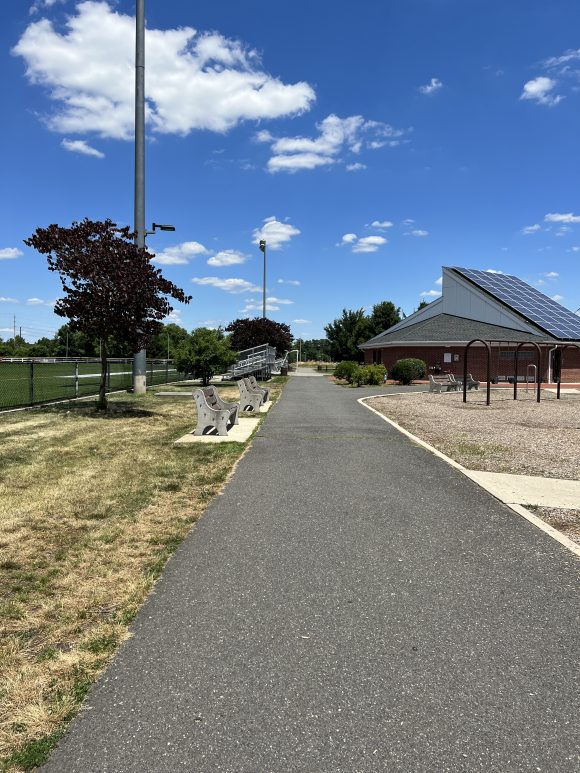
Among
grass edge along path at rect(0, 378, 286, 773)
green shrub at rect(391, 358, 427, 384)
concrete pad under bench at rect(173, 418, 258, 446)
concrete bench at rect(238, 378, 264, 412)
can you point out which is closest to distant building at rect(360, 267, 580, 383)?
green shrub at rect(391, 358, 427, 384)

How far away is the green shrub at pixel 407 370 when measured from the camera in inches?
1228

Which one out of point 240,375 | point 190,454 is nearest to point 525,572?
point 190,454

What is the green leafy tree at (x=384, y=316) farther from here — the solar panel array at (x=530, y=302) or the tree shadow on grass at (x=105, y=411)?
the tree shadow on grass at (x=105, y=411)

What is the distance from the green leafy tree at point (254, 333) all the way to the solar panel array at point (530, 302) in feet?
45.7

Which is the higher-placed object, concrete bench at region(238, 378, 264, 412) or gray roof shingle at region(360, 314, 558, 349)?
gray roof shingle at region(360, 314, 558, 349)

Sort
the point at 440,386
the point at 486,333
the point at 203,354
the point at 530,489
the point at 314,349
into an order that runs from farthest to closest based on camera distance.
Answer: the point at 314,349 < the point at 486,333 < the point at 203,354 < the point at 440,386 < the point at 530,489

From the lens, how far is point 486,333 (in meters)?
34.9

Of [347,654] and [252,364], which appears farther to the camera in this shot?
[252,364]

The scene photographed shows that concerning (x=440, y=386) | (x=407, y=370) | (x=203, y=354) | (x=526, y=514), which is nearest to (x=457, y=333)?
(x=407, y=370)

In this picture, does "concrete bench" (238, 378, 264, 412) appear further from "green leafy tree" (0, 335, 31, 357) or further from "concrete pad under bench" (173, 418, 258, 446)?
"green leafy tree" (0, 335, 31, 357)

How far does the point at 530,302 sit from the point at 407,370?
579 inches

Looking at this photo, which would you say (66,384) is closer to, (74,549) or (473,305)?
(74,549)

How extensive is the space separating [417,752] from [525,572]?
2.17 m

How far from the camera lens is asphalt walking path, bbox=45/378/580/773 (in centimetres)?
217
